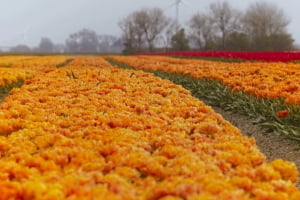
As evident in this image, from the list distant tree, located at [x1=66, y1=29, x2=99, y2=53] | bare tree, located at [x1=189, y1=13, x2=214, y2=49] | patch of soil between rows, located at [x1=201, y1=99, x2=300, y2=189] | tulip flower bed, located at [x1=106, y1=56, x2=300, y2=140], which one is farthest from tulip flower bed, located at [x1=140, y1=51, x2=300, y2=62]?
distant tree, located at [x1=66, y1=29, x2=99, y2=53]

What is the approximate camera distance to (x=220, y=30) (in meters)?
76.8

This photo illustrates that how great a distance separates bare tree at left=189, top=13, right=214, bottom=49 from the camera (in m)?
82.9

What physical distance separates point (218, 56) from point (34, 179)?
28.8m

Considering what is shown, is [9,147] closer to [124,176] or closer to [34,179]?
[34,179]

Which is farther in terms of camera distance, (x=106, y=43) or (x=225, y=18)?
(x=106, y=43)

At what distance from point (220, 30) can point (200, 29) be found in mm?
10218

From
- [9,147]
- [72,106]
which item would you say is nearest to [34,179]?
[9,147]

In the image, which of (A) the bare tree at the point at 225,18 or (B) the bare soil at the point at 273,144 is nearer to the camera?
(B) the bare soil at the point at 273,144

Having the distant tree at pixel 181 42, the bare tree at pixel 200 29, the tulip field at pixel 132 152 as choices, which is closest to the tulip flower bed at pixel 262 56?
the tulip field at pixel 132 152

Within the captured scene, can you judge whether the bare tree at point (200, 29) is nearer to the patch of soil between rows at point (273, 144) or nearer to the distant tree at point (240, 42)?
the distant tree at point (240, 42)

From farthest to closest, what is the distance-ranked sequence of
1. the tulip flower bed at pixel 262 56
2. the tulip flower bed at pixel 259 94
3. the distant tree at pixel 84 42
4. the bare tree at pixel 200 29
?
the distant tree at pixel 84 42
the bare tree at pixel 200 29
the tulip flower bed at pixel 262 56
the tulip flower bed at pixel 259 94

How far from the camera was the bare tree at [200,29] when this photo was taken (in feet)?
272

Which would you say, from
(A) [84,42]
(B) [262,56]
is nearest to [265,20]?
(B) [262,56]

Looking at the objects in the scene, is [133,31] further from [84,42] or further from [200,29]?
[84,42]
